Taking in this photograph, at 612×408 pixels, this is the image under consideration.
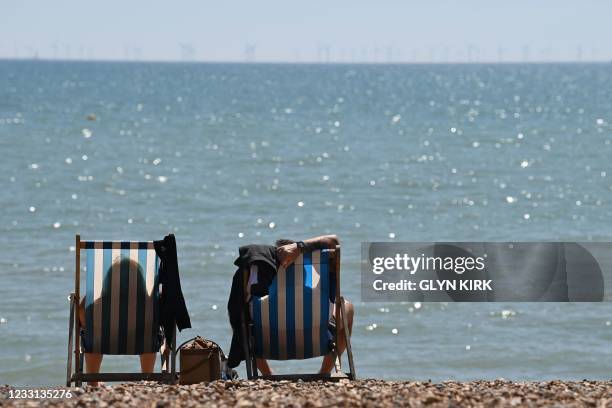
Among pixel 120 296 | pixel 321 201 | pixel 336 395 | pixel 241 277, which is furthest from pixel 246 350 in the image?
pixel 321 201

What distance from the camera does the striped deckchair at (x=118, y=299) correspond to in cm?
654

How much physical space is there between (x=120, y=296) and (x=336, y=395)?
1593mm

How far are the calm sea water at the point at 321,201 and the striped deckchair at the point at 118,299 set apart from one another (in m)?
3.61

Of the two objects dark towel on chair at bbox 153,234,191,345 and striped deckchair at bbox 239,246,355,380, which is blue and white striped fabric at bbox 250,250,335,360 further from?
dark towel on chair at bbox 153,234,191,345

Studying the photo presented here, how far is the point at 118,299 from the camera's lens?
6.58 m

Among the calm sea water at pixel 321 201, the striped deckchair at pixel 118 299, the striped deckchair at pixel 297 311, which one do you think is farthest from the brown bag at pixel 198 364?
the calm sea water at pixel 321 201

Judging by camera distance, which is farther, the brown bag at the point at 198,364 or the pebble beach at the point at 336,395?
the brown bag at the point at 198,364

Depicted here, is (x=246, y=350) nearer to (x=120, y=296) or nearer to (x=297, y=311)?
(x=297, y=311)

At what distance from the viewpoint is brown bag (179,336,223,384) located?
6.46 meters

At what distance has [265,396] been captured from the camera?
554 cm

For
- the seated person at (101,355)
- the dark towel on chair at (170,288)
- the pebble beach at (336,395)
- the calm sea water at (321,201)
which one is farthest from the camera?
the calm sea water at (321,201)

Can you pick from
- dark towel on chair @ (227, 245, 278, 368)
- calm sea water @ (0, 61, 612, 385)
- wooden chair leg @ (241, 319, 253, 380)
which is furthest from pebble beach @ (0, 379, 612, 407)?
calm sea water @ (0, 61, 612, 385)

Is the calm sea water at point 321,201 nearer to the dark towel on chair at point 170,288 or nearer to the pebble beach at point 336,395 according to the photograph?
the dark towel on chair at point 170,288

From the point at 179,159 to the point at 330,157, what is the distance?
3871 millimetres
